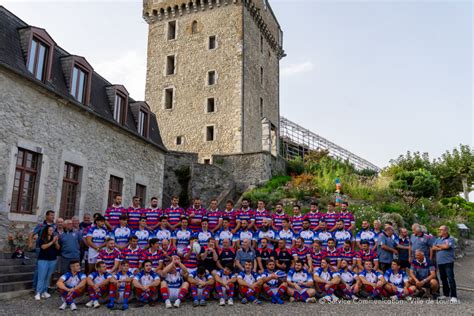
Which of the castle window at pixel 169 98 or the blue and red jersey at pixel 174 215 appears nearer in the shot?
the blue and red jersey at pixel 174 215

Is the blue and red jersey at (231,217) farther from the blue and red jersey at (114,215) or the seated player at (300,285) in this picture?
the blue and red jersey at (114,215)

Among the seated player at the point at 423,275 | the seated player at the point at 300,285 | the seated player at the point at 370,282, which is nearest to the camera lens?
the seated player at the point at 300,285

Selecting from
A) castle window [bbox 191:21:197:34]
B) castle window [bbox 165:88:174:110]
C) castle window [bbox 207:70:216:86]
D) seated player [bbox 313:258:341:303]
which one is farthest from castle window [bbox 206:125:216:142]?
seated player [bbox 313:258:341:303]

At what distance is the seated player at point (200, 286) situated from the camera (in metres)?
6.95

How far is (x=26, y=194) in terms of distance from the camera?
9258 millimetres

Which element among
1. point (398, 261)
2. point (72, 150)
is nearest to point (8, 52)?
point (72, 150)

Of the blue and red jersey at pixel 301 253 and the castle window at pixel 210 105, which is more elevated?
the castle window at pixel 210 105

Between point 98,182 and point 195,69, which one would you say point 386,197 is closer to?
point 98,182

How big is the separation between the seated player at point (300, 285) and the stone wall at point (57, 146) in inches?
245

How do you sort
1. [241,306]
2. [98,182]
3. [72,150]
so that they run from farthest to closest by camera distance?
[98,182], [72,150], [241,306]

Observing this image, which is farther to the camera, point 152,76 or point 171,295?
point 152,76

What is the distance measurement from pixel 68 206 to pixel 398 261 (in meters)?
8.54

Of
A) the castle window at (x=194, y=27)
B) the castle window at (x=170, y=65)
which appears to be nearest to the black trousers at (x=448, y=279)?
the castle window at (x=170, y=65)

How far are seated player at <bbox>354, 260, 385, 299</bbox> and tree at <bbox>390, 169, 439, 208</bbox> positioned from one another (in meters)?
9.13
